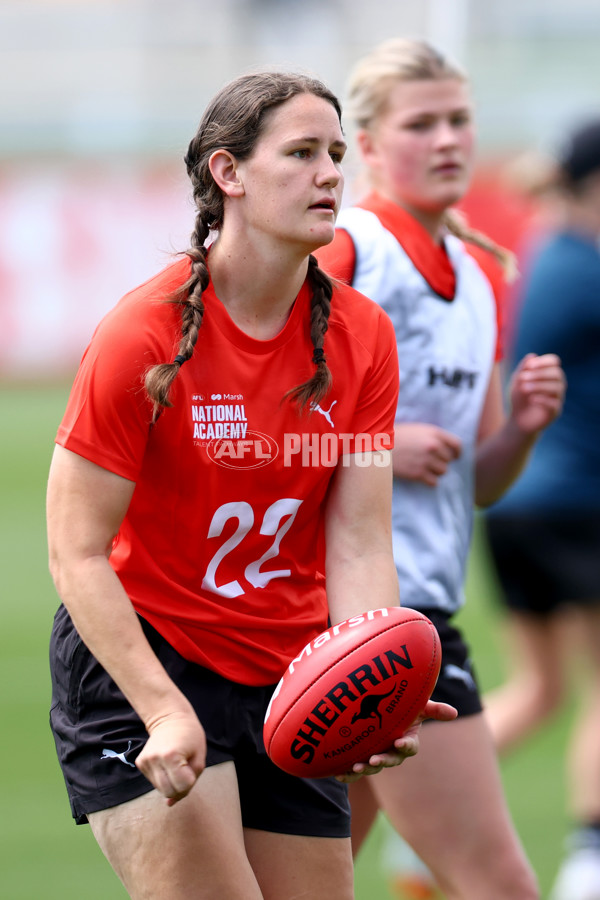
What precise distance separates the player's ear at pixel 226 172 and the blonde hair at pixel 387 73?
1.13m

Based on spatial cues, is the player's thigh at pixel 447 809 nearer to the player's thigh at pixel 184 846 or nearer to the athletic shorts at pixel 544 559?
the player's thigh at pixel 184 846

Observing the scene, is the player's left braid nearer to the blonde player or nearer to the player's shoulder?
the player's shoulder

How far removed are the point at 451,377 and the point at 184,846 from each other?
5.06 feet

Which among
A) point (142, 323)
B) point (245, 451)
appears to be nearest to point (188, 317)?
point (142, 323)

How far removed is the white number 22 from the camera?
9.52 ft

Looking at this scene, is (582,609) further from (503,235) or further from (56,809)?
(503,235)

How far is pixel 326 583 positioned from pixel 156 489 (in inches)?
18.2

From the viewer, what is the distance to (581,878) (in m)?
4.61

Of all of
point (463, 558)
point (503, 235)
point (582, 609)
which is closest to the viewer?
point (463, 558)

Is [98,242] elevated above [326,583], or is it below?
below

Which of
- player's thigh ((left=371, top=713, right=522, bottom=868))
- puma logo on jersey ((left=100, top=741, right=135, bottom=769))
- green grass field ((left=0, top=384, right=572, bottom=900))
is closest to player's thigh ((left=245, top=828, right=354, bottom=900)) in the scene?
puma logo on jersey ((left=100, top=741, right=135, bottom=769))

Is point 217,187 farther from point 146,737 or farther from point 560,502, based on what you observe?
point 560,502

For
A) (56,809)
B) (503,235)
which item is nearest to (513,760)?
(56,809)

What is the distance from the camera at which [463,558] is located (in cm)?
386
